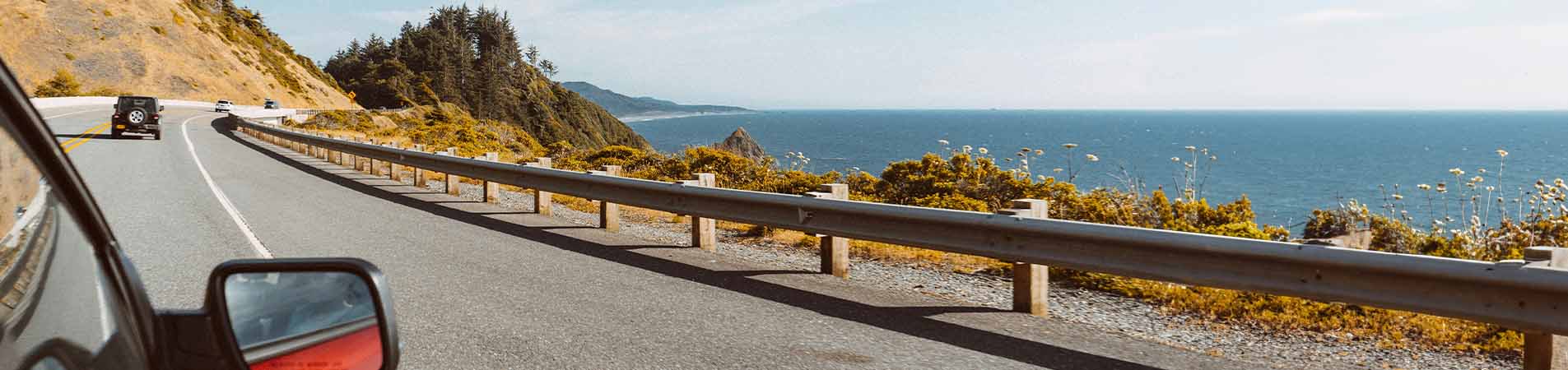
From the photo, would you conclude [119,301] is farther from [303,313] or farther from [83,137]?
[83,137]

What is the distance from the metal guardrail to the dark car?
14.8ft

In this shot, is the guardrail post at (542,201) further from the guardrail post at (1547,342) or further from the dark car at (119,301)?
the dark car at (119,301)

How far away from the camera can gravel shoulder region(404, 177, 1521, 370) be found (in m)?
5.26

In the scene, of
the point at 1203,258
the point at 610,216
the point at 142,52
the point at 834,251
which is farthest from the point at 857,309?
the point at 142,52

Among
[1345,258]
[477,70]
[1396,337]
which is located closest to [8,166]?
[1345,258]

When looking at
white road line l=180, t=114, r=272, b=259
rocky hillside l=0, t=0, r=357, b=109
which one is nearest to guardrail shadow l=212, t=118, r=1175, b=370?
white road line l=180, t=114, r=272, b=259

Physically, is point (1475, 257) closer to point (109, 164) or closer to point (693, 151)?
point (693, 151)

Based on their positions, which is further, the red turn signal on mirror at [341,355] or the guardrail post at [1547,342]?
the guardrail post at [1547,342]

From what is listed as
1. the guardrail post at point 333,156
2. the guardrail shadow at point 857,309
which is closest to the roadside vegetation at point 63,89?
the guardrail post at point 333,156

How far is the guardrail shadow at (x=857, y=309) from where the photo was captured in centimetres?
520

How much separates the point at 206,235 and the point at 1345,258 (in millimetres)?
8836

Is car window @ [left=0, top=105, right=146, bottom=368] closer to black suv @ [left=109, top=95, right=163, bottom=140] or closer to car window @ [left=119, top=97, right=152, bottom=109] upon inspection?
black suv @ [left=109, top=95, right=163, bottom=140]

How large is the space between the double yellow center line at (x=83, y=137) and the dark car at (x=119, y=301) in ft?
75.7

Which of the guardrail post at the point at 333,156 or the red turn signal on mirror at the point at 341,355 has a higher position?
the red turn signal on mirror at the point at 341,355
